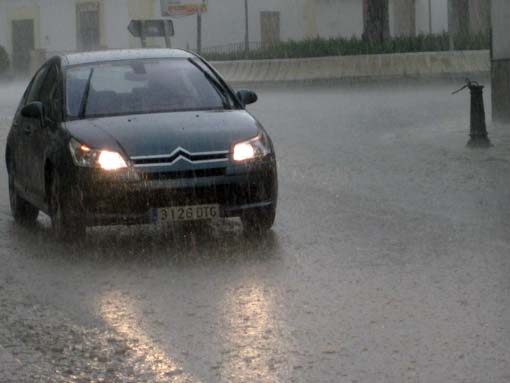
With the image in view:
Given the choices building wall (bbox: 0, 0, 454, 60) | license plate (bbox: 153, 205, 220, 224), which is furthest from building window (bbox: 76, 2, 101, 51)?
license plate (bbox: 153, 205, 220, 224)

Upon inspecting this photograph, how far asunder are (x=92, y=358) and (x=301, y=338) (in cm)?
112

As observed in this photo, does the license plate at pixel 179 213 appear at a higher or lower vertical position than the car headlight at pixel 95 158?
lower

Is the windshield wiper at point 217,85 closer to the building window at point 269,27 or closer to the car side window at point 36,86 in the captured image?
the car side window at point 36,86

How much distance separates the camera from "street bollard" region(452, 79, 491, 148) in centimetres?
1819

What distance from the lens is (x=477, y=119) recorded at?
60.1 feet

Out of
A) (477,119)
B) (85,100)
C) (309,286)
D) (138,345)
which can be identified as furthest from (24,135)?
(477,119)

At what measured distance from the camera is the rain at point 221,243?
283 inches

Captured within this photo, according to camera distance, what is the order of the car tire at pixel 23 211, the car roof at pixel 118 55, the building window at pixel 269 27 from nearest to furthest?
1. the car roof at pixel 118 55
2. the car tire at pixel 23 211
3. the building window at pixel 269 27

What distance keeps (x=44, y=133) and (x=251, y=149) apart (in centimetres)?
194

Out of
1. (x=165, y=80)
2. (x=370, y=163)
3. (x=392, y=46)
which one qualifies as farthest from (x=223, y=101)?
(x=392, y=46)

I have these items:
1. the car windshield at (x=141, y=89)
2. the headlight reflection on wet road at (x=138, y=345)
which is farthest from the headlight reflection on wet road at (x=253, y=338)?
the car windshield at (x=141, y=89)

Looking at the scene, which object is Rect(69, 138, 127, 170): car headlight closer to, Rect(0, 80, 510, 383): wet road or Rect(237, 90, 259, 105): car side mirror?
Rect(0, 80, 510, 383): wet road

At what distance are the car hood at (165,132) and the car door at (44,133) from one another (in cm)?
34

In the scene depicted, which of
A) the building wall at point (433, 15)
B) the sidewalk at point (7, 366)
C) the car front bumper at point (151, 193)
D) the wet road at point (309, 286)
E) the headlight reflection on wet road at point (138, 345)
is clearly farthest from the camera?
the building wall at point (433, 15)
